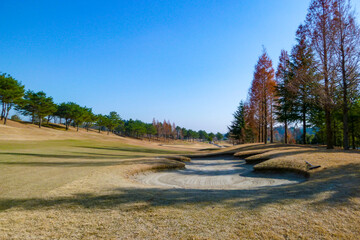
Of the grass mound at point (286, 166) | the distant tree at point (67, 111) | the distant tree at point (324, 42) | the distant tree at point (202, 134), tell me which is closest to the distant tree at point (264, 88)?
the distant tree at point (324, 42)

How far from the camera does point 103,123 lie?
91.6m

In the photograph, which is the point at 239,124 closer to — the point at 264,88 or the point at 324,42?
the point at 264,88

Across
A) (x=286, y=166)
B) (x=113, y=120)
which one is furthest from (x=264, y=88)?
(x=113, y=120)

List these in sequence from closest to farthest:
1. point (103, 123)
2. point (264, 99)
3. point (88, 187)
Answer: point (88, 187) → point (264, 99) → point (103, 123)

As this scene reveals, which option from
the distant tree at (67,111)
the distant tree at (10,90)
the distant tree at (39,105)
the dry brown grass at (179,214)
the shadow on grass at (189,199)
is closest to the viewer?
the dry brown grass at (179,214)

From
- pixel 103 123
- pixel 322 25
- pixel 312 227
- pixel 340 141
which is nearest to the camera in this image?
pixel 312 227

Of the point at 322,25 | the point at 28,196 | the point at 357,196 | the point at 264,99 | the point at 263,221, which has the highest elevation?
the point at 322,25

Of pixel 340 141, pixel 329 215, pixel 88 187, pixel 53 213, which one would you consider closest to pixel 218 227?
pixel 329 215

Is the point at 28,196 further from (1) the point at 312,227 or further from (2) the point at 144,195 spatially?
(1) the point at 312,227

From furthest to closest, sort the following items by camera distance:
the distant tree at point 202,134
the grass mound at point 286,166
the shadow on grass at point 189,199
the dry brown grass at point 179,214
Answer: the distant tree at point 202,134 → the grass mound at point 286,166 → the shadow on grass at point 189,199 → the dry brown grass at point 179,214

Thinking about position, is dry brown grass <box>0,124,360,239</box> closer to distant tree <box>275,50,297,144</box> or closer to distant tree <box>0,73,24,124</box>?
distant tree <box>275,50,297,144</box>

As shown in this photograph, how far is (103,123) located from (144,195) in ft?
309

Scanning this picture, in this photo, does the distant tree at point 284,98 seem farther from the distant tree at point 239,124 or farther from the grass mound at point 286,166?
the distant tree at point 239,124

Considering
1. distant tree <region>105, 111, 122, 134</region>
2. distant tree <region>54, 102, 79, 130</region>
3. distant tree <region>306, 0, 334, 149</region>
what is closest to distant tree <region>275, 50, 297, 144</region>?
distant tree <region>306, 0, 334, 149</region>
